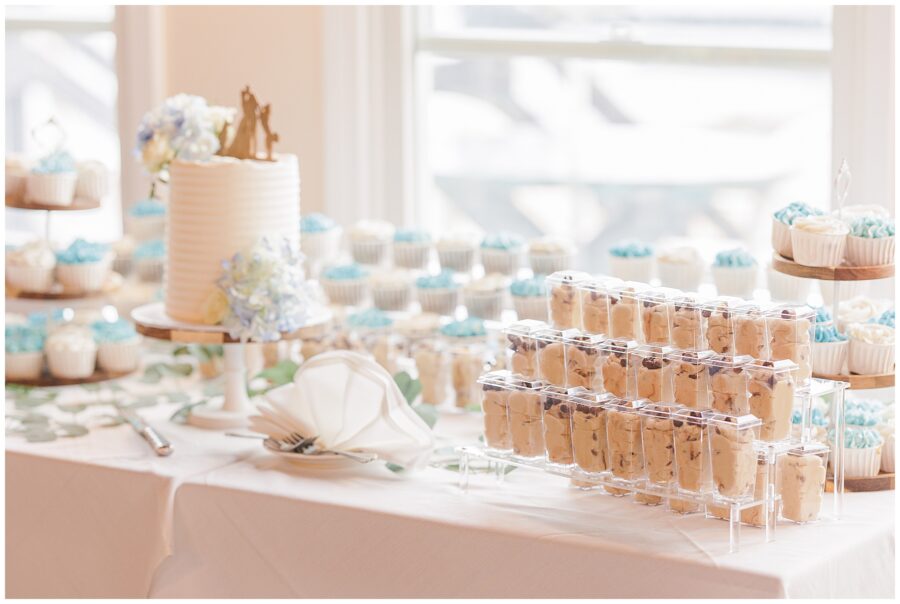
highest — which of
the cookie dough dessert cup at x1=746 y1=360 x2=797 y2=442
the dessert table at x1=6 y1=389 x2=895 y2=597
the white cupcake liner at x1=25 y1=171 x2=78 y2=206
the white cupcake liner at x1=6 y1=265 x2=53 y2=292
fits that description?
the white cupcake liner at x1=25 y1=171 x2=78 y2=206

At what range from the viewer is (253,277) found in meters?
2.79

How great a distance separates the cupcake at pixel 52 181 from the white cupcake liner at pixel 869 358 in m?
1.87

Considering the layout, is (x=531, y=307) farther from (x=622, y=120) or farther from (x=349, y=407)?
(x=622, y=120)

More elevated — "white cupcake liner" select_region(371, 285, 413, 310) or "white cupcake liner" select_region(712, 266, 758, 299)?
"white cupcake liner" select_region(712, 266, 758, 299)

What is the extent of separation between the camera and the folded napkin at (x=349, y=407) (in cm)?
266

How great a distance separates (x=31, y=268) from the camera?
10.8 ft

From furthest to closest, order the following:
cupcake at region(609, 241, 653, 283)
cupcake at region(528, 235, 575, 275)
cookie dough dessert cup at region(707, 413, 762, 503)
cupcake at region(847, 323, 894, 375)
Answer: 1. cupcake at region(528, 235, 575, 275)
2. cupcake at region(609, 241, 653, 283)
3. cupcake at region(847, 323, 894, 375)
4. cookie dough dessert cup at region(707, 413, 762, 503)

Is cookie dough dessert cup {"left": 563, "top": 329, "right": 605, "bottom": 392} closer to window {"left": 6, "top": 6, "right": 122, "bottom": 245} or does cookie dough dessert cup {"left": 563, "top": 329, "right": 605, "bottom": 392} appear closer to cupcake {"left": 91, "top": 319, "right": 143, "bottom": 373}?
cupcake {"left": 91, "top": 319, "right": 143, "bottom": 373}

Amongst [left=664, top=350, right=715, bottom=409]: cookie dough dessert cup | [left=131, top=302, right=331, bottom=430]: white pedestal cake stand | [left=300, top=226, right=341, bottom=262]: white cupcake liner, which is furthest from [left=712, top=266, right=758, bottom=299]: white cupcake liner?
[left=300, top=226, right=341, bottom=262]: white cupcake liner

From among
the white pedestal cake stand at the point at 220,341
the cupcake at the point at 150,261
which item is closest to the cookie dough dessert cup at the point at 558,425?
the white pedestal cake stand at the point at 220,341

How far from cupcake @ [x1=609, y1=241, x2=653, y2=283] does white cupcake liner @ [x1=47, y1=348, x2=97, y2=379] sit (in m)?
1.30

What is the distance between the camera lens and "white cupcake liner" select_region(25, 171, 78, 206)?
3273 millimetres

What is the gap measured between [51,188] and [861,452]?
6.41ft

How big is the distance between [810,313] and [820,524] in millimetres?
376
